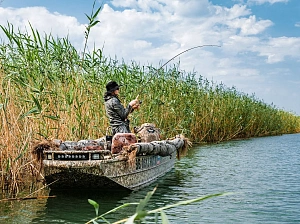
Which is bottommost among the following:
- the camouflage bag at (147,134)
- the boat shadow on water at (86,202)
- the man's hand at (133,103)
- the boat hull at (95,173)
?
the boat shadow on water at (86,202)

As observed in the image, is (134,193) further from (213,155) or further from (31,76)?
(213,155)

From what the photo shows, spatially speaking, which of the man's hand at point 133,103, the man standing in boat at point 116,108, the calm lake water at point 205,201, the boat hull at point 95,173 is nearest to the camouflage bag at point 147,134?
the calm lake water at point 205,201

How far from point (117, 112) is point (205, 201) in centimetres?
214

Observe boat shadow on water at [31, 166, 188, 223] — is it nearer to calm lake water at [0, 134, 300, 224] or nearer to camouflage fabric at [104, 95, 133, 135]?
calm lake water at [0, 134, 300, 224]

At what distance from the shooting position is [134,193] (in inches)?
298

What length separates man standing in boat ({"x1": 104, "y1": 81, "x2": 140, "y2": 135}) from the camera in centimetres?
804

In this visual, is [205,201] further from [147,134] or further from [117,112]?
[147,134]

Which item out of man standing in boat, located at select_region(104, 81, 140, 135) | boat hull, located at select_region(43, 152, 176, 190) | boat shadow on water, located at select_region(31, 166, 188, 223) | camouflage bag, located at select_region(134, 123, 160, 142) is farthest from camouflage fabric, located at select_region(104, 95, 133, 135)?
boat shadow on water, located at select_region(31, 166, 188, 223)

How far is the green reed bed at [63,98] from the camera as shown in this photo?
7383mm

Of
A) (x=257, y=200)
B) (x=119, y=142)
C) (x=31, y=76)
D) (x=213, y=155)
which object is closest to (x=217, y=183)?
(x=257, y=200)

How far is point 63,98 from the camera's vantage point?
8430 mm

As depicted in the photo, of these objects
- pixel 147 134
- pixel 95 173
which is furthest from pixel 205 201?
pixel 147 134

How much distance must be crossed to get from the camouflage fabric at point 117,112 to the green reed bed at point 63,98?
2.09 ft

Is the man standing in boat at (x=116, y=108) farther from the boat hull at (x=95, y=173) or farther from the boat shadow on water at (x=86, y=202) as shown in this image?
the boat shadow on water at (x=86, y=202)
